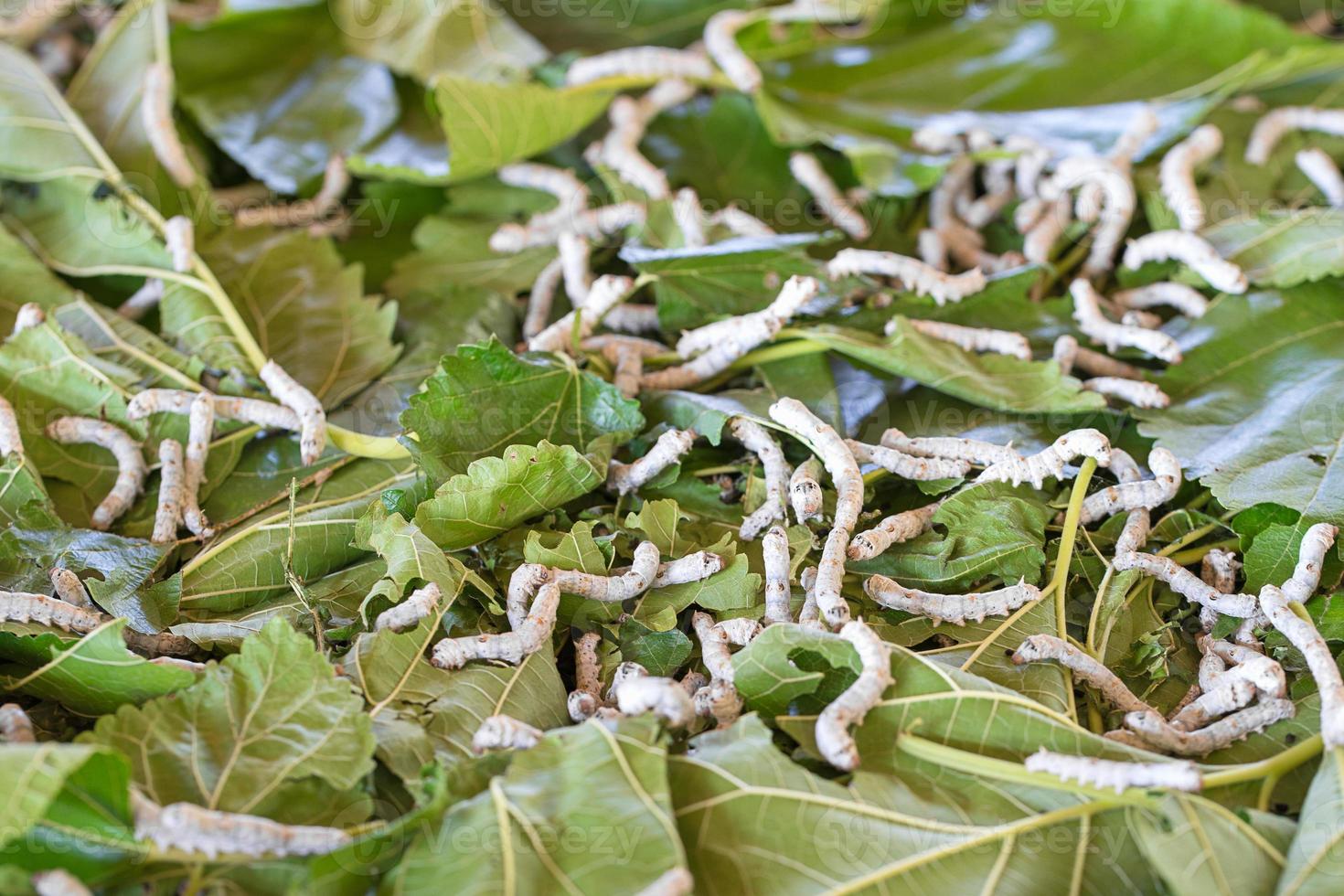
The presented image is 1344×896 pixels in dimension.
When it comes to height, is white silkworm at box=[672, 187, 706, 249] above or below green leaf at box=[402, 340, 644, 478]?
above

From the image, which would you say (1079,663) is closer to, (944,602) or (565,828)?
(944,602)

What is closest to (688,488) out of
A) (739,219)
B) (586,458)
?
(586,458)

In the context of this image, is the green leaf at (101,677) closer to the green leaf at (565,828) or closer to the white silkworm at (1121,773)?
the green leaf at (565,828)

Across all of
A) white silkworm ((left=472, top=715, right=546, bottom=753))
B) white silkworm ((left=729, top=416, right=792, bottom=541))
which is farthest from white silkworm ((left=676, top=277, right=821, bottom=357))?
white silkworm ((left=472, top=715, right=546, bottom=753))

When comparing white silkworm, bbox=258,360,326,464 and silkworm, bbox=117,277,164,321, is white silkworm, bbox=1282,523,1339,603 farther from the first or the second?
silkworm, bbox=117,277,164,321

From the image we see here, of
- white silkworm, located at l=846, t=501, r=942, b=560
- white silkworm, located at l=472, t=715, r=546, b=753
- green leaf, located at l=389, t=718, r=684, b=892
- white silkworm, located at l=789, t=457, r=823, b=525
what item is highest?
white silkworm, located at l=789, t=457, r=823, b=525

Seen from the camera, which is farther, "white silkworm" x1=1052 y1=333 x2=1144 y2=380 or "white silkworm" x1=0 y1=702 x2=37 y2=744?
"white silkworm" x1=1052 y1=333 x2=1144 y2=380
